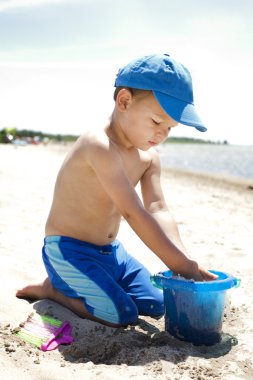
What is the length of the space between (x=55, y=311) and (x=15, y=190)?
4.13 metres

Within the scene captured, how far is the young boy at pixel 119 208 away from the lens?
217 cm

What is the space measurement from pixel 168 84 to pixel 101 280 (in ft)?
3.26

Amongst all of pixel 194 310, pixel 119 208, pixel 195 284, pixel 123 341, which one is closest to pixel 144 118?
pixel 119 208

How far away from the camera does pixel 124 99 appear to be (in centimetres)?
227

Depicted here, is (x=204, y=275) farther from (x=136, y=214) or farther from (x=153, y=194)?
(x=153, y=194)

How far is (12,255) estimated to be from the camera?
3283 millimetres

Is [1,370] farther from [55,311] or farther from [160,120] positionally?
[160,120]

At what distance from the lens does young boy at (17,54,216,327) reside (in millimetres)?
2172

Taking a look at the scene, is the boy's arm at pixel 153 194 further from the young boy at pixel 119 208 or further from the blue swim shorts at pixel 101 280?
the blue swim shorts at pixel 101 280

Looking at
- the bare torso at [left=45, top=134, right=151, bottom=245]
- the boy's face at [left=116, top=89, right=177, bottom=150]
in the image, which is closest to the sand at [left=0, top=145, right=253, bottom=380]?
the bare torso at [left=45, top=134, right=151, bottom=245]

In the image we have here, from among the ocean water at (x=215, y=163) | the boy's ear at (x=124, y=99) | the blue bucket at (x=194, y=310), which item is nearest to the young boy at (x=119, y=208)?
the boy's ear at (x=124, y=99)

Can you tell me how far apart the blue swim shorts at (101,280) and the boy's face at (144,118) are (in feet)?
2.12

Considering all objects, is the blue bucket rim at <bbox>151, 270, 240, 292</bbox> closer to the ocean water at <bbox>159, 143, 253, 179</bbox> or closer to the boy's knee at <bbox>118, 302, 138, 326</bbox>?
the boy's knee at <bbox>118, 302, 138, 326</bbox>

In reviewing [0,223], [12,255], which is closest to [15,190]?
[0,223]
